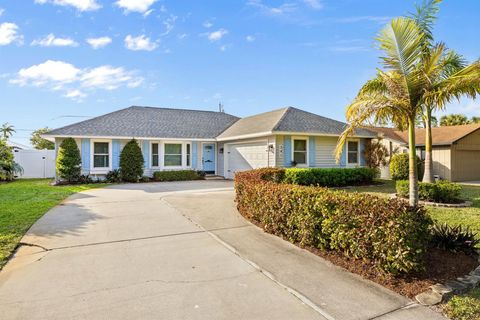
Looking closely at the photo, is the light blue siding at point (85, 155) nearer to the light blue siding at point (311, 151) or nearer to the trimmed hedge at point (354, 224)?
the light blue siding at point (311, 151)

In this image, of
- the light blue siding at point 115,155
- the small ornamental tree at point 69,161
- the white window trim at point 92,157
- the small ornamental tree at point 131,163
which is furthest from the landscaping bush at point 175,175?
the small ornamental tree at point 69,161

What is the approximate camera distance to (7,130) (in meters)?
35.8

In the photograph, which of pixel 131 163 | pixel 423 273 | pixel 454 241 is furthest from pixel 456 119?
pixel 423 273

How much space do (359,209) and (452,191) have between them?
6.93 metres

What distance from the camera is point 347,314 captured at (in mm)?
3123

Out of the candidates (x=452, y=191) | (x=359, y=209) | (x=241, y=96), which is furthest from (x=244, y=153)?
(x=359, y=209)

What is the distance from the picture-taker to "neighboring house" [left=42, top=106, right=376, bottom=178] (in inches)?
618

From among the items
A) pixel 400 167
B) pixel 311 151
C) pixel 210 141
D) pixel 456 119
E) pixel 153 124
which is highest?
pixel 456 119

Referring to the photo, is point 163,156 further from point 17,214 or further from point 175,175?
point 17,214

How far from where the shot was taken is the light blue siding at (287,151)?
15297mm

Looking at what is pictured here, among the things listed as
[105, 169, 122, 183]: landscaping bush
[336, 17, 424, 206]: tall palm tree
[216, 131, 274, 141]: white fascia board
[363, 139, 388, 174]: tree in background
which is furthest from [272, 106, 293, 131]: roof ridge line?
[105, 169, 122, 183]: landscaping bush

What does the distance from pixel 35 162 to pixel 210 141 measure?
1312 cm

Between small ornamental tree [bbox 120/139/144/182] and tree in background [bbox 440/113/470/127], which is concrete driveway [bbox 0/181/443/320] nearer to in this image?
small ornamental tree [bbox 120/139/144/182]

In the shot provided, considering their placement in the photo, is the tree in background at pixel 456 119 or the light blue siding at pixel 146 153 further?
the tree in background at pixel 456 119
